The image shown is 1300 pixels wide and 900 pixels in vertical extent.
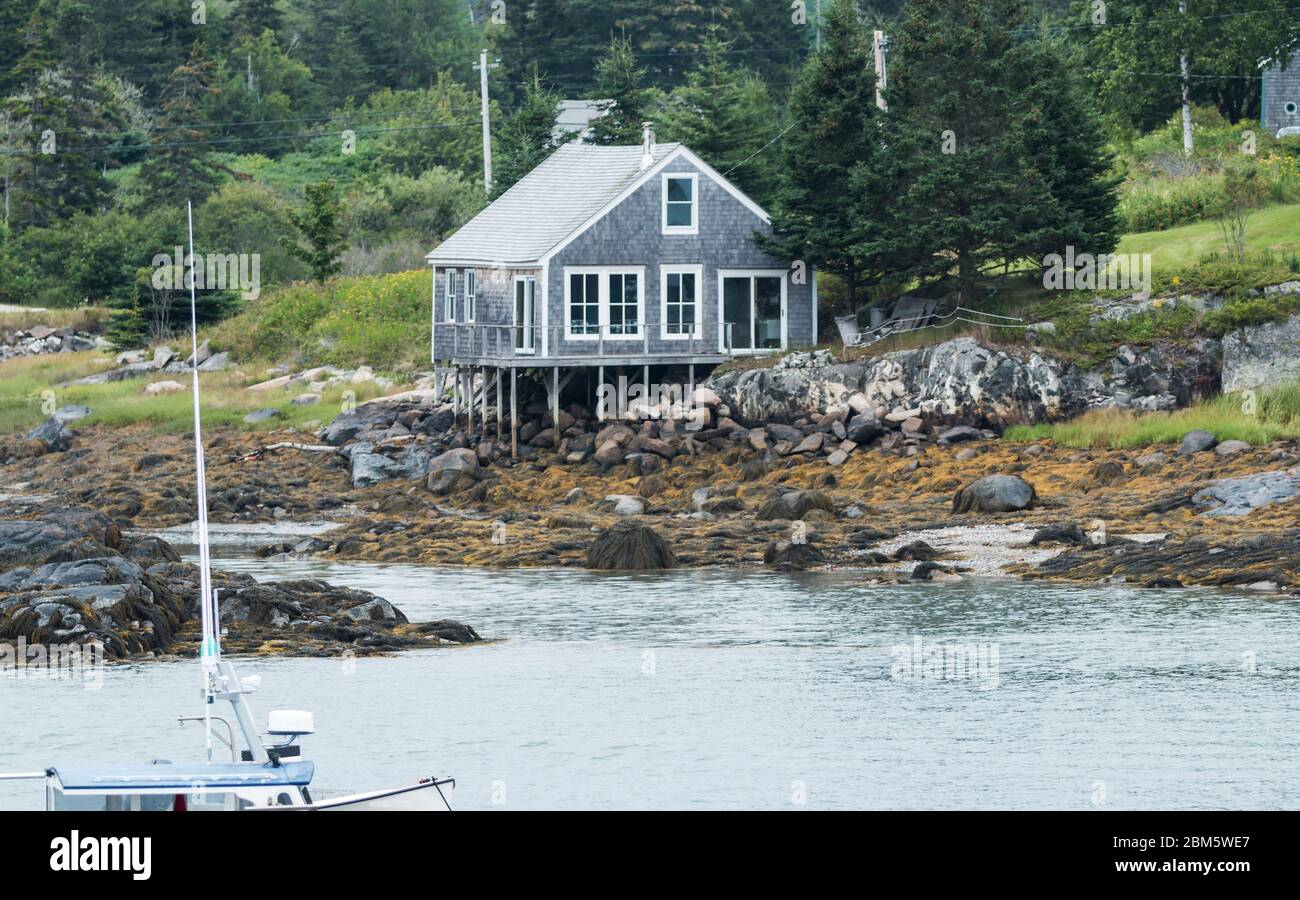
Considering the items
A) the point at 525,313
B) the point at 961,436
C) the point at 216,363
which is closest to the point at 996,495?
the point at 961,436

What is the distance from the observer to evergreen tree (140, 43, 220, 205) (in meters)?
89.1

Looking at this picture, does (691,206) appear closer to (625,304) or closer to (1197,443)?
(625,304)

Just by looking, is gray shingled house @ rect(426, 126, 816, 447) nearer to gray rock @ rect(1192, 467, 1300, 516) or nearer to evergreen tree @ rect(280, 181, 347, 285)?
gray rock @ rect(1192, 467, 1300, 516)

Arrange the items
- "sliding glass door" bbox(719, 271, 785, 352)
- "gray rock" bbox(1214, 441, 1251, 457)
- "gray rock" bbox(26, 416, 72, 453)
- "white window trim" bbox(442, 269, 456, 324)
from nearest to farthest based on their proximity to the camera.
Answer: "gray rock" bbox(1214, 441, 1251, 457) → "sliding glass door" bbox(719, 271, 785, 352) → "white window trim" bbox(442, 269, 456, 324) → "gray rock" bbox(26, 416, 72, 453)

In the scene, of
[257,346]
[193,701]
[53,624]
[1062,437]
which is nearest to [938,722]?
[193,701]

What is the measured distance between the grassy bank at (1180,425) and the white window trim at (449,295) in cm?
1645

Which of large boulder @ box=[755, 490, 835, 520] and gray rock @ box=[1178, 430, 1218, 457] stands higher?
gray rock @ box=[1178, 430, 1218, 457]

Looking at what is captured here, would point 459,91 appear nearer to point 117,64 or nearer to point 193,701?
point 117,64

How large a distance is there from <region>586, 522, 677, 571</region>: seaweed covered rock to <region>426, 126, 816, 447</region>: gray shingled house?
1218 cm

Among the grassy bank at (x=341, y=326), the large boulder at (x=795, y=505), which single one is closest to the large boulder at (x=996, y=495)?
the large boulder at (x=795, y=505)

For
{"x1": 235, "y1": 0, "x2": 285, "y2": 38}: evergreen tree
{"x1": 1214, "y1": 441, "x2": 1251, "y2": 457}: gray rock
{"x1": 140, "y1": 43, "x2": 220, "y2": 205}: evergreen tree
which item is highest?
{"x1": 235, "y1": 0, "x2": 285, "y2": 38}: evergreen tree

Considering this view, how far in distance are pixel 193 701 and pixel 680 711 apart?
6.50 meters

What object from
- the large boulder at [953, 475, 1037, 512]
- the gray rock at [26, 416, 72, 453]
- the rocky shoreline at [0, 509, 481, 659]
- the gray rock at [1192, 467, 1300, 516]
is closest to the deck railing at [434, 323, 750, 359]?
the large boulder at [953, 475, 1037, 512]
